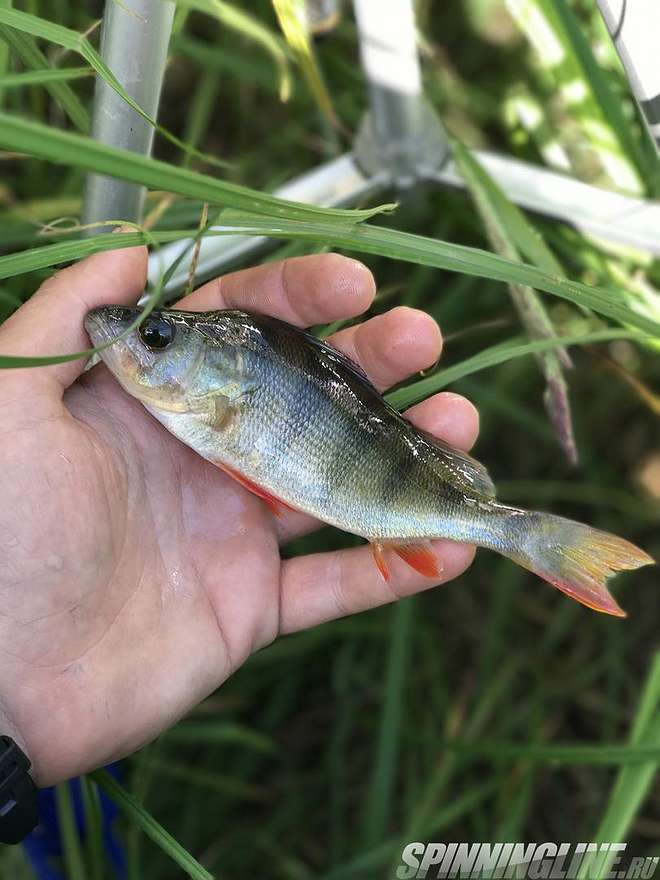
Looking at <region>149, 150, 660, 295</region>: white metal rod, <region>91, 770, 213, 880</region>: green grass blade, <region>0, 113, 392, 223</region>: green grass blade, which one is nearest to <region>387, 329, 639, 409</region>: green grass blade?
<region>0, 113, 392, 223</region>: green grass blade

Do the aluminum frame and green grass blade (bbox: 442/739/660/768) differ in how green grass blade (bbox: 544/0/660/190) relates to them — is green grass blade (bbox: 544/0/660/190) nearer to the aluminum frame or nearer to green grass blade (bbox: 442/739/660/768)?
the aluminum frame

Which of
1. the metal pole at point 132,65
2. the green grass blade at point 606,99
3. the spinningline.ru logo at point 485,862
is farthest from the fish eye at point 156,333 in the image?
the spinningline.ru logo at point 485,862

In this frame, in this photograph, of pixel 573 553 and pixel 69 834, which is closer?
pixel 573 553

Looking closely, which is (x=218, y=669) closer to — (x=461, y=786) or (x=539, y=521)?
(x=539, y=521)

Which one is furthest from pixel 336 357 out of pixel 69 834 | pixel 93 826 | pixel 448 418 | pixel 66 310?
pixel 69 834

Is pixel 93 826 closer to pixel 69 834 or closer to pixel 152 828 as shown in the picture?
pixel 69 834

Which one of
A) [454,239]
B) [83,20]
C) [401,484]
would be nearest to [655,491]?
[454,239]
